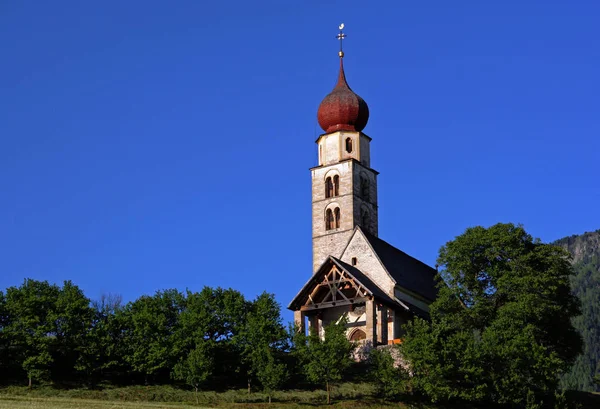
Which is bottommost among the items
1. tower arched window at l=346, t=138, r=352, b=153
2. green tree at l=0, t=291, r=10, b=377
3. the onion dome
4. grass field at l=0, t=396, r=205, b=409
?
grass field at l=0, t=396, r=205, b=409

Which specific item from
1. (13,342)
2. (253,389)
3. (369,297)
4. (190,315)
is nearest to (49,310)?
(13,342)

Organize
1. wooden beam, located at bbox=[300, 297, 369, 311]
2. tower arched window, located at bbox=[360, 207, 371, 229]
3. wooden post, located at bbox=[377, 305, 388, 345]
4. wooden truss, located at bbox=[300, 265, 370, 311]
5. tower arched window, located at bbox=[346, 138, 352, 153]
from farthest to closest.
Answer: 1. tower arched window, located at bbox=[346, 138, 352, 153]
2. tower arched window, located at bbox=[360, 207, 371, 229]
3. wooden truss, located at bbox=[300, 265, 370, 311]
4. wooden beam, located at bbox=[300, 297, 369, 311]
5. wooden post, located at bbox=[377, 305, 388, 345]

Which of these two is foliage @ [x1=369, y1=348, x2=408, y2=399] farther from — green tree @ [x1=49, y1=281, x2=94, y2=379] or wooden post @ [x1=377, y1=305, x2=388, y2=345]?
green tree @ [x1=49, y1=281, x2=94, y2=379]

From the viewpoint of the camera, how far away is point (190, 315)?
59844 mm

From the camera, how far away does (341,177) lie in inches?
3140

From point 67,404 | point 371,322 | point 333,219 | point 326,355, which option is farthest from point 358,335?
point 67,404

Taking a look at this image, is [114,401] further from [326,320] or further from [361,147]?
[361,147]

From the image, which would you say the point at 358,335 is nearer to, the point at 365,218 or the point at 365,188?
the point at 365,218

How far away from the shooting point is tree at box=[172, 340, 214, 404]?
56688 millimetres

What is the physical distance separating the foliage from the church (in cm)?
820

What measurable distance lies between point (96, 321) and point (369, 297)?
19049 millimetres

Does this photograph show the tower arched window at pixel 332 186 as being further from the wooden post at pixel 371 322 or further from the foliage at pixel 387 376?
the foliage at pixel 387 376

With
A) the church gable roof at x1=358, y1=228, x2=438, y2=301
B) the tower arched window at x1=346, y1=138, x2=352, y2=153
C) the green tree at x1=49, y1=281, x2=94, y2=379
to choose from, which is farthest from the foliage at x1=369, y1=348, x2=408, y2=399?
the tower arched window at x1=346, y1=138, x2=352, y2=153

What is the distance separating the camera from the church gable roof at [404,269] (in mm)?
73312
